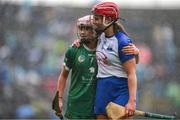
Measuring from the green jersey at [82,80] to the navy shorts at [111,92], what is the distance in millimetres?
197

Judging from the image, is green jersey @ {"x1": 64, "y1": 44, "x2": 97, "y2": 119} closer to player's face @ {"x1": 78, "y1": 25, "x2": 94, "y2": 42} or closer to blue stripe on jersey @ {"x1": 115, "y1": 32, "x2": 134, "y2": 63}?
player's face @ {"x1": 78, "y1": 25, "x2": 94, "y2": 42}

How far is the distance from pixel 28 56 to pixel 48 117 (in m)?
2.19

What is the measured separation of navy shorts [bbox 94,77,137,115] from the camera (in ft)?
28.3

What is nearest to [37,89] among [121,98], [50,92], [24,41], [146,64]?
[50,92]

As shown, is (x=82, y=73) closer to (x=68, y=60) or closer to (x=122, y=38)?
(x=68, y=60)

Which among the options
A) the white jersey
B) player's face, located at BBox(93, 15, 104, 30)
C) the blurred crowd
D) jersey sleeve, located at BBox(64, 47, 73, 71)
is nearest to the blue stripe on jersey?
the white jersey

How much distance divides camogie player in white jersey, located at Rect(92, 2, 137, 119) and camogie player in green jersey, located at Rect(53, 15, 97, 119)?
16 centimetres

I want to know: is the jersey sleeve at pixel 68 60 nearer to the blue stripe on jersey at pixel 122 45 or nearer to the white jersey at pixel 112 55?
the white jersey at pixel 112 55

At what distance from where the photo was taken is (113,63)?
8.60 meters

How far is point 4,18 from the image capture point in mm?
17812

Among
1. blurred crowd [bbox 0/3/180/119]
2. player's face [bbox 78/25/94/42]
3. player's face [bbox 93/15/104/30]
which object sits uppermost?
player's face [bbox 93/15/104/30]

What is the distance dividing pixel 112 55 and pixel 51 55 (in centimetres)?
1095

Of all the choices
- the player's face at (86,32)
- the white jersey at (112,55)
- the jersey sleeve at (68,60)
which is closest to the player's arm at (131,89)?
the white jersey at (112,55)

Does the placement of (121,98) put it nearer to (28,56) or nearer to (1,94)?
(1,94)
